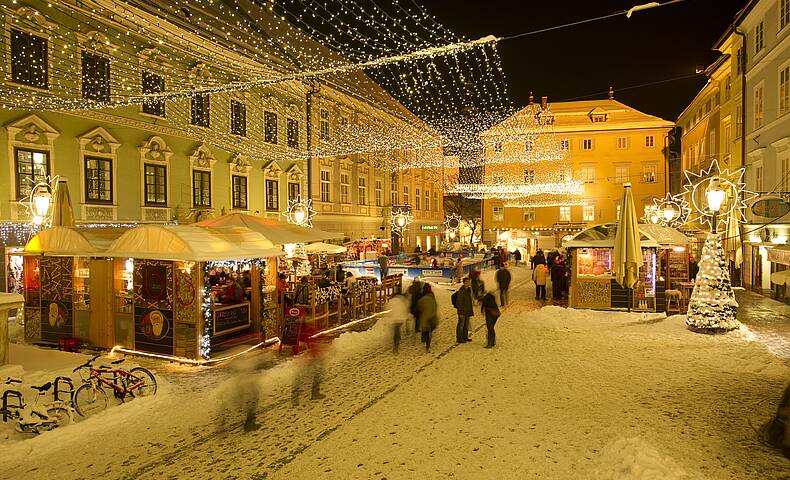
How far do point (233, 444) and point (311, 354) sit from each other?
2.46 meters

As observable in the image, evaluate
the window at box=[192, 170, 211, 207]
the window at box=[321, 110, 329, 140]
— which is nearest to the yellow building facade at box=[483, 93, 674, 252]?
the window at box=[321, 110, 329, 140]

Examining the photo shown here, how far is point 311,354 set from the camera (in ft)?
29.4

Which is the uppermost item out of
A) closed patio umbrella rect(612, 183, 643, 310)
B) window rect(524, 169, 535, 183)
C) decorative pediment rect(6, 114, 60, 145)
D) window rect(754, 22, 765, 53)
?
window rect(754, 22, 765, 53)

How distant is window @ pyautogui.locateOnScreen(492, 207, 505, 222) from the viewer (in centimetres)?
4955

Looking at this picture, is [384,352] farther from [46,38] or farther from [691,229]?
[691,229]

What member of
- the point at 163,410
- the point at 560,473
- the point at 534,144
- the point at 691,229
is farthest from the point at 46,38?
the point at 691,229

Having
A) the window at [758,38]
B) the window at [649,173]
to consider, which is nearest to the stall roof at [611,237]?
the window at [758,38]

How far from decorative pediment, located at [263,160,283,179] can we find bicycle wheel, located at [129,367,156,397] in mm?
20151

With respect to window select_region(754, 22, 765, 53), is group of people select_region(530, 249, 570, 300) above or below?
below

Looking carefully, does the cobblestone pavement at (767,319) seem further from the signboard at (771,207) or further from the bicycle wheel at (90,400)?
the bicycle wheel at (90,400)

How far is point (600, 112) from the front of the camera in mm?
47656

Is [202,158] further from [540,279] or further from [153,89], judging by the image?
[540,279]

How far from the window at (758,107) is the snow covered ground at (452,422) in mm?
15467

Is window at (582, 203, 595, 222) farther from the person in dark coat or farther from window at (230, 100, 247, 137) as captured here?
the person in dark coat
